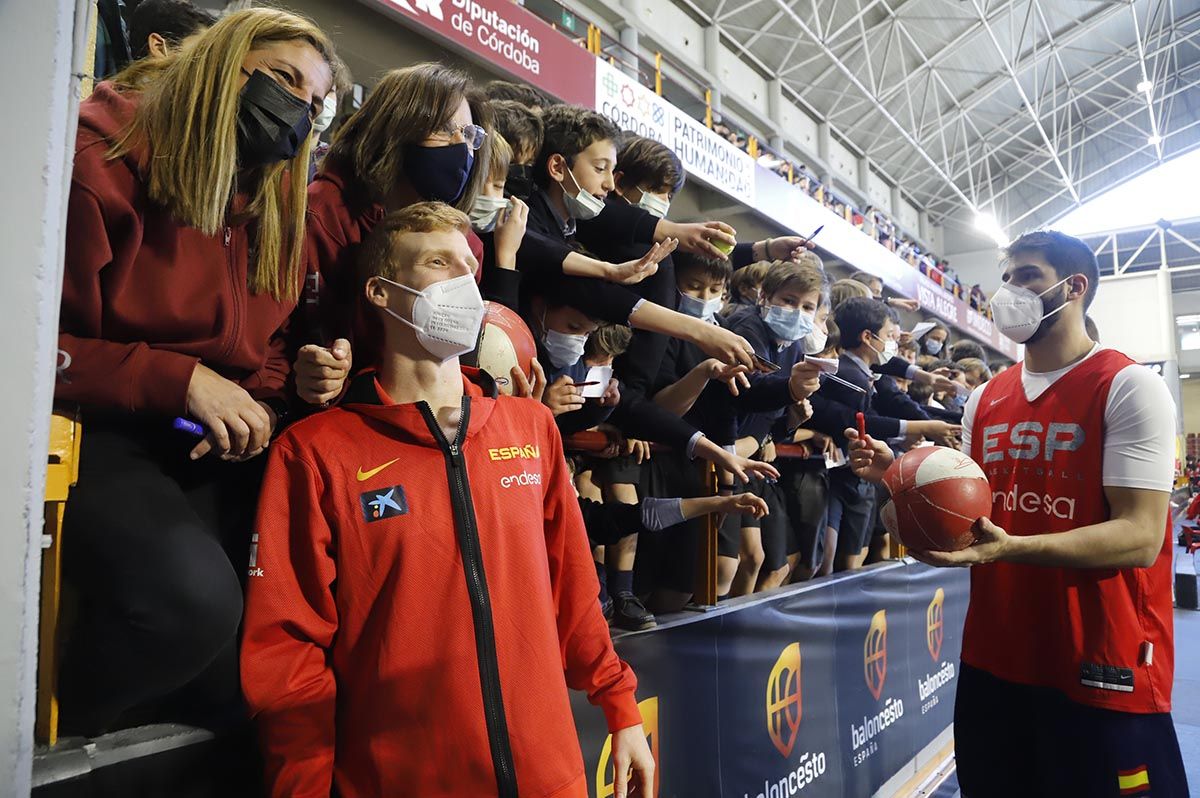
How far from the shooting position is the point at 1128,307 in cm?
2802

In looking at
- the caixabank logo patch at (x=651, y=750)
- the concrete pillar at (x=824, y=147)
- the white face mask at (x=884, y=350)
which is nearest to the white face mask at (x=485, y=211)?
the caixabank logo patch at (x=651, y=750)

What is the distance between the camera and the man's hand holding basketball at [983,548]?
6.24 ft

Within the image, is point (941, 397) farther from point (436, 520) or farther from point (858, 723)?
point (436, 520)

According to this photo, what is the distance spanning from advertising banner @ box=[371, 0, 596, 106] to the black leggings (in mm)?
5642

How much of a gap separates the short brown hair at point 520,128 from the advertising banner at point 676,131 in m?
4.75

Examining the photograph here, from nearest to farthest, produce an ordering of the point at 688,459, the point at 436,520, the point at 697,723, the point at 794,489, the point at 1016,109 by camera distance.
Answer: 1. the point at 436,520
2. the point at 697,723
3. the point at 688,459
4. the point at 794,489
5. the point at 1016,109

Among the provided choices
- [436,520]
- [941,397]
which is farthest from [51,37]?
[941,397]

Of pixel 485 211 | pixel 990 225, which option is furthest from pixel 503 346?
pixel 990 225

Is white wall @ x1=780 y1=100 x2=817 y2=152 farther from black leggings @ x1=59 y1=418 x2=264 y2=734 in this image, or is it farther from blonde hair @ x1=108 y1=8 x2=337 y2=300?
black leggings @ x1=59 y1=418 x2=264 y2=734

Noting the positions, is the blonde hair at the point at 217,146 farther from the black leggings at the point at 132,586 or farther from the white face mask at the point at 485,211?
the white face mask at the point at 485,211

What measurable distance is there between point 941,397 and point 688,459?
16.5ft

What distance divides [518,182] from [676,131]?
23.1ft

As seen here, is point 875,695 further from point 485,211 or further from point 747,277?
point 485,211

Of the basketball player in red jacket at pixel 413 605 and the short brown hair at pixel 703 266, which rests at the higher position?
the short brown hair at pixel 703 266
